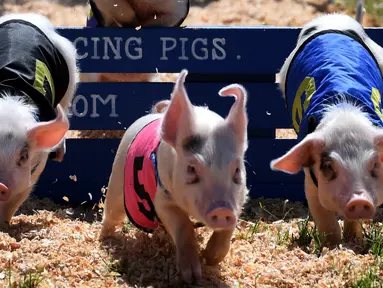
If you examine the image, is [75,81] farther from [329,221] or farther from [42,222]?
[329,221]

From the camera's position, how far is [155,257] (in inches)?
196

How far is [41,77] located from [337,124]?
192 centimetres

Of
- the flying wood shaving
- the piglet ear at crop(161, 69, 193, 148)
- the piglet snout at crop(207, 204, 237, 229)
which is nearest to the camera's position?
the piglet snout at crop(207, 204, 237, 229)

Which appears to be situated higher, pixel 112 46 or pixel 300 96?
pixel 300 96

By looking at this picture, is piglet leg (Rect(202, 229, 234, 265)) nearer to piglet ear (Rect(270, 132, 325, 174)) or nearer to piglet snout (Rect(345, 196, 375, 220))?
piglet ear (Rect(270, 132, 325, 174))

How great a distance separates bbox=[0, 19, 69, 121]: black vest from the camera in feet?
18.4

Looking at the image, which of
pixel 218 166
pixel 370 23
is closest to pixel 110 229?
pixel 218 166

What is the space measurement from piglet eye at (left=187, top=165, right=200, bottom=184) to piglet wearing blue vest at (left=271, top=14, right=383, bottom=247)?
0.69m

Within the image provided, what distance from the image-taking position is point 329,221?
5.37 metres

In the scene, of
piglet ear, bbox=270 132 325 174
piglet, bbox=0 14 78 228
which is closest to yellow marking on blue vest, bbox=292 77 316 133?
piglet ear, bbox=270 132 325 174

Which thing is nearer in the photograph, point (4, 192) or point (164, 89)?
point (4, 192)

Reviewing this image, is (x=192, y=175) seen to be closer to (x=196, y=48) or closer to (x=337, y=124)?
(x=337, y=124)

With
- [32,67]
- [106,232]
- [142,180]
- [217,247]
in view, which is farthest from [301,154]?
[32,67]

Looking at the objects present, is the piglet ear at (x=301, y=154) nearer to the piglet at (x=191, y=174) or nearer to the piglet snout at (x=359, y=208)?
the piglet snout at (x=359, y=208)
